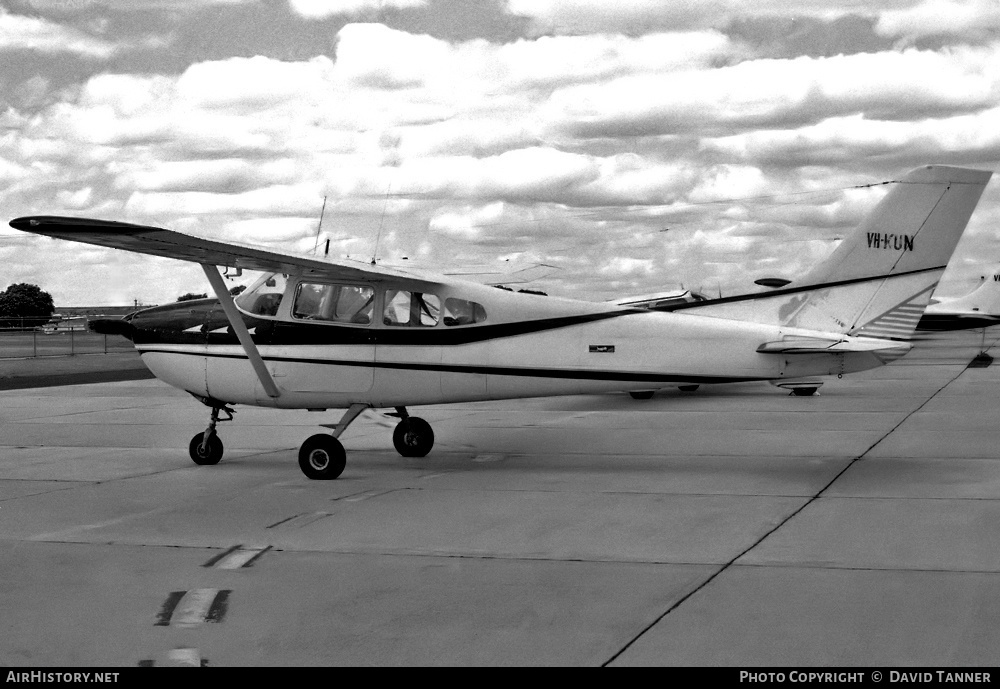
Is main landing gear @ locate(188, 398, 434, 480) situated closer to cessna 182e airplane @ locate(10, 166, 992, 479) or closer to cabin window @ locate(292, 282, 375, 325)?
cessna 182e airplane @ locate(10, 166, 992, 479)

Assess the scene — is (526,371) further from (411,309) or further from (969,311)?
(969,311)

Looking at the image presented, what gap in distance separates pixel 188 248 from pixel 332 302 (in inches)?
71.9

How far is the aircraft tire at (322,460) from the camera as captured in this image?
10641mm

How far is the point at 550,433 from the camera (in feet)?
48.9

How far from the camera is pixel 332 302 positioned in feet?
37.8

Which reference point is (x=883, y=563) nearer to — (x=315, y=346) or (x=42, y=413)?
(x=315, y=346)

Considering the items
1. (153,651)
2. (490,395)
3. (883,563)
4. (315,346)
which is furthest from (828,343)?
(153,651)

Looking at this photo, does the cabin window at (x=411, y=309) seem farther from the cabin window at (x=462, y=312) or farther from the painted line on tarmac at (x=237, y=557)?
the painted line on tarmac at (x=237, y=557)

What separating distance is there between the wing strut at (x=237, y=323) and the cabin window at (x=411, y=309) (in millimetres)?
1366

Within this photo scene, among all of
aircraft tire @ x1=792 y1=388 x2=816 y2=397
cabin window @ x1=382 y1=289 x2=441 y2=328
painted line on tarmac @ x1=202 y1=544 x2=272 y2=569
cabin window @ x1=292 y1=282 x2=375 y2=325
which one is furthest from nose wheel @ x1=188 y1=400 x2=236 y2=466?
aircraft tire @ x1=792 y1=388 x2=816 y2=397

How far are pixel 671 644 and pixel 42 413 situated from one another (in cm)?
1601

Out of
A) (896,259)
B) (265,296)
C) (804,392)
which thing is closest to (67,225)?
(265,296)

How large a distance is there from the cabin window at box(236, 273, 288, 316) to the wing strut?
0.43 m

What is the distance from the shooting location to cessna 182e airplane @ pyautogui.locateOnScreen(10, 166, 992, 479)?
10.8 metres
